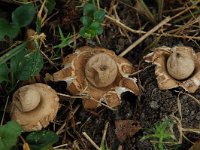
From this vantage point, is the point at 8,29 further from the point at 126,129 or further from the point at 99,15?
the point at 126,129

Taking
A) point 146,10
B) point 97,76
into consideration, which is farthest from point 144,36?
point 97,76

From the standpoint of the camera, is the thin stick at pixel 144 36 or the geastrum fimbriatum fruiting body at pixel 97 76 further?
the thin stick at pixel 144 36

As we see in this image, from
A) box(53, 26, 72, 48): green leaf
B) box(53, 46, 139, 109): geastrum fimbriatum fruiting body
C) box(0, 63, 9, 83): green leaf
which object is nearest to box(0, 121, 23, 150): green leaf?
box(0, 63, 9, 83): green leaf

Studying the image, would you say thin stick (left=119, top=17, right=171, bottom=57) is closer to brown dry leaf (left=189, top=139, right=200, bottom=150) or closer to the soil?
the soil

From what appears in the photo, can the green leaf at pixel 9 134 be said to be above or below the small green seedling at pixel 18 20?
below

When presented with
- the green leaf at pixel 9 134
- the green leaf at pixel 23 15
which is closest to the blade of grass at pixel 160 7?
the green leaf at pixel 23 15

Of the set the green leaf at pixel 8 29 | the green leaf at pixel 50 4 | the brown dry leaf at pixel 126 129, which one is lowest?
the brown dry leaf at pixel 126 129

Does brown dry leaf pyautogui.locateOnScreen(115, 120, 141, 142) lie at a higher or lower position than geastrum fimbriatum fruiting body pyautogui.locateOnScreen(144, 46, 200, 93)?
lower

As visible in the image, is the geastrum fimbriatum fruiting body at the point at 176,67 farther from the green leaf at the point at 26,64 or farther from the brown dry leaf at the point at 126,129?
the green leaf at the point at 26,64
